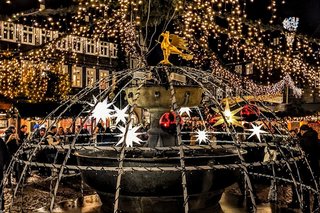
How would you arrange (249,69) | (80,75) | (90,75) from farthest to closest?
(249,69)
(90,75)
(80,75)

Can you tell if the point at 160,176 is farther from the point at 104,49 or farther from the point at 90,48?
the point at 104,49

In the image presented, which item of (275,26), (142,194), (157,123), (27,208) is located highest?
(275,26)

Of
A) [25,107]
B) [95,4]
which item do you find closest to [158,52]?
[95,4]

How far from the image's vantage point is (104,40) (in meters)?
43.3

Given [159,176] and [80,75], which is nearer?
[159,176]

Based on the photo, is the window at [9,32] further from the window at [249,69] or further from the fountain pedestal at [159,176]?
the fountain pedestal at [159,176]

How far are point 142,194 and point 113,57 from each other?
4094cm

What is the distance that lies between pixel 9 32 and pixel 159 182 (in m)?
31.3

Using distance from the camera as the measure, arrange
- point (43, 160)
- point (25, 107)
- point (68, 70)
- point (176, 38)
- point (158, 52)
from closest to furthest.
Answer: point (176, 38), point (158, 52), point (43, 160), point (25, 107), point (68, 70)

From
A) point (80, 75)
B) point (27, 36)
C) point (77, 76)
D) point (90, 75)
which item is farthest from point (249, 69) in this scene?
→ point (27, 36)

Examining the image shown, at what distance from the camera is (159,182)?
18.1 ft

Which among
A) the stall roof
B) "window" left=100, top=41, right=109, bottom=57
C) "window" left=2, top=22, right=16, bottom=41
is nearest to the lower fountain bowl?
the stall roof

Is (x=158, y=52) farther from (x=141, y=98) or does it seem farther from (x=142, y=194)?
(x=142, y=194)

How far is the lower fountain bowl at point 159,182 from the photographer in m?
5.48
